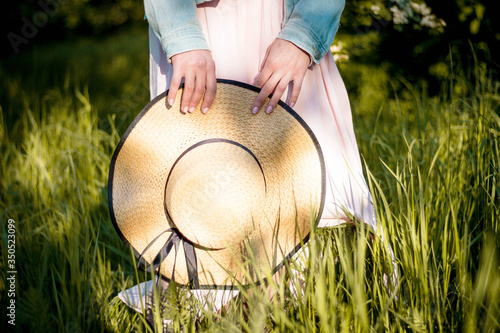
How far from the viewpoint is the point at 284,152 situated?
1.15m

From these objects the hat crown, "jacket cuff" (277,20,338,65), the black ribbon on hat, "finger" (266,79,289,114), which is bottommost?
the black ribbon on hat

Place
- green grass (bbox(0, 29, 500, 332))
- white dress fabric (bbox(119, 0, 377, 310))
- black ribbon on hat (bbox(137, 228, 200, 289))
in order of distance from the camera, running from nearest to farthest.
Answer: green grass (bbox(0, 29, 500, 332)) → black ribbon on hat (bbox(137, 228, 200, 289)) → white dress fabric (bbox(119, 0, 377, 310))

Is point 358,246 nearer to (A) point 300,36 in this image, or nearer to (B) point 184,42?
(A) point 300,36

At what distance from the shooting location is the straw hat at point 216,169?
1.08 metres

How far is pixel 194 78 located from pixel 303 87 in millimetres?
351

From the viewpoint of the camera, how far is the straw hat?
1081mm

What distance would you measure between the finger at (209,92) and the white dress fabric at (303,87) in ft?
0.50

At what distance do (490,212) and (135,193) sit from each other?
107 centimetres

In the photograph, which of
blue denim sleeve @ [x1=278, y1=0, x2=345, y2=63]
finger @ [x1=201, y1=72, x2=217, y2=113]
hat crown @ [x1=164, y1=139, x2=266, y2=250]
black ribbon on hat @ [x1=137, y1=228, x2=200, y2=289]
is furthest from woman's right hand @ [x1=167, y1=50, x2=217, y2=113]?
black ribbon on hat @ [x1=137, y1=228, x2=200, y2=289]

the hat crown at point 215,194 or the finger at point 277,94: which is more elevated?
the finger at point 277,94

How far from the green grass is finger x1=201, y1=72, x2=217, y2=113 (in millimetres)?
451

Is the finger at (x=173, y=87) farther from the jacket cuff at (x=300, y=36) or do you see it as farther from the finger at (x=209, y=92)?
the jacket cuff at (x=300, y=36)

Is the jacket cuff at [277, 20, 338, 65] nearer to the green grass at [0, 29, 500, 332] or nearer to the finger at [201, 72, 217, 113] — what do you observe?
the finger at [201, 72, 217, 113]

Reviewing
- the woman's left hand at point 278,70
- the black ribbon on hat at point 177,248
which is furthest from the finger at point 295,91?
the black ribbon on hat at point 177,248
